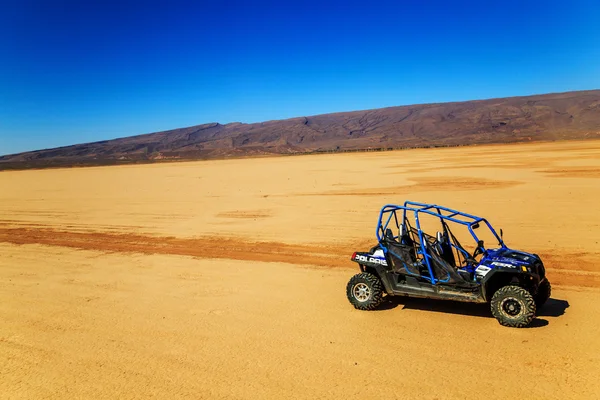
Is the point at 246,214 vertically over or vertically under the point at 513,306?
over

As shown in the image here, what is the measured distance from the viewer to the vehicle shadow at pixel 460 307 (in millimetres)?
6905

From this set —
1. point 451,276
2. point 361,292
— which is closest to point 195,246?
point 361,292

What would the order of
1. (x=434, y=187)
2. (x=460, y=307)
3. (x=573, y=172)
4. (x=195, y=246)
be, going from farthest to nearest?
(x=573, y=172) < (x=434, y=187) < (x=195, y=246) < (x=460, y=307)

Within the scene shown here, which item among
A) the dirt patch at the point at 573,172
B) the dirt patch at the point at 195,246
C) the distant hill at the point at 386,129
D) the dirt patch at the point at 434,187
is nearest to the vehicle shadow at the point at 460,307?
the dirt patch at the point at 195,246

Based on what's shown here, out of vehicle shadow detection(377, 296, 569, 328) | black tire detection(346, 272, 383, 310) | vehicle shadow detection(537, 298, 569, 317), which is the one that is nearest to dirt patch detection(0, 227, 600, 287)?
vehicle shadow detection(537, 298, 569, 317)

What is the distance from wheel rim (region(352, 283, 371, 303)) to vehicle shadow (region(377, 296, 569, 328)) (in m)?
0.35

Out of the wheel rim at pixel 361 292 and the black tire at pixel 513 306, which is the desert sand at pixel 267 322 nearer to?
the black tire at pixel 513 306

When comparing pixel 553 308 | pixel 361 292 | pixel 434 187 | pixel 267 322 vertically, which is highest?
pixel 434 187

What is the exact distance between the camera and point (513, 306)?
6355 millimetres

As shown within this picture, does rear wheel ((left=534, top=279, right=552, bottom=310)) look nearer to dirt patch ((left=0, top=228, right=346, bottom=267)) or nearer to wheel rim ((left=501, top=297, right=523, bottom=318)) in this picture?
wheel rim ((left=501, top=297, right=523, bottom=318))

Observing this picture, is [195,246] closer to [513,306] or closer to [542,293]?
[513,306]

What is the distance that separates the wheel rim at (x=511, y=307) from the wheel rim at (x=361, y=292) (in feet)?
7.06

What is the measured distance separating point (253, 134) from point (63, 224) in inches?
6367

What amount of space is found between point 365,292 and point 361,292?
0.07m
